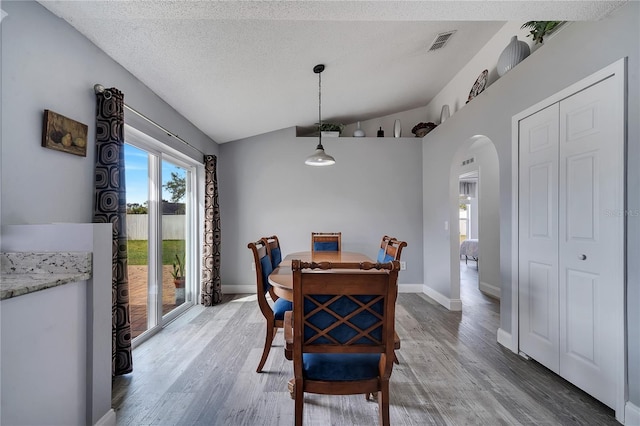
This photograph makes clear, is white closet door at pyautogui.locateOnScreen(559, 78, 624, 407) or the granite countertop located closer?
the granite countertop

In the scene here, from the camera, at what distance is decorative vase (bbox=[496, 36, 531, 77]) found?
2.33m

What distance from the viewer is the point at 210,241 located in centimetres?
362

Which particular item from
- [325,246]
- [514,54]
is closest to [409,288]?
[325,246]

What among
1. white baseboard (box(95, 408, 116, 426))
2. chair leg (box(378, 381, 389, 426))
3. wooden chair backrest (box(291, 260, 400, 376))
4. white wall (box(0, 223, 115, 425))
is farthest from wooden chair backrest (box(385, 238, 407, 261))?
white baseboard (box(95, 408, 116, 426))

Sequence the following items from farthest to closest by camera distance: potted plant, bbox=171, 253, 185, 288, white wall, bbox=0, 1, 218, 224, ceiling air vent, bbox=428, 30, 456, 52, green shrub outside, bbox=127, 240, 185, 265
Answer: potted plant, bbox=171, 253, 185, 288 → ceiling air vent, bbox=428, 30, 456, 52 → green shrub outside, bbox=127, 240, 185, 265 → white wall, bbox=0, 1, 218, 224

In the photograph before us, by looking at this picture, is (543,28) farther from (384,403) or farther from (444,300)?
(444,300)

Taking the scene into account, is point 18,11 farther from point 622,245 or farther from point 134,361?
point 622,245

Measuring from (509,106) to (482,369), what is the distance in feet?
7.51

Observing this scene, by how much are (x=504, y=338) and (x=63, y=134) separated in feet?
12.4

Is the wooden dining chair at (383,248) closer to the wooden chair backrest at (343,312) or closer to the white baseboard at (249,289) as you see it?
the wooden chair backrest at (343,312)

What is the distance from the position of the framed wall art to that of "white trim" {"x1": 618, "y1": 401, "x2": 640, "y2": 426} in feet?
11.8

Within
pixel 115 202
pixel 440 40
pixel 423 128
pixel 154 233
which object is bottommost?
pixel 154 233

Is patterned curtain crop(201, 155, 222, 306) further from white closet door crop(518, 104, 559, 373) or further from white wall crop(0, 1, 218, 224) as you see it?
white closet door crop(518, 104, 559, 373)

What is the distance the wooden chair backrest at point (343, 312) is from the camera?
113cm
